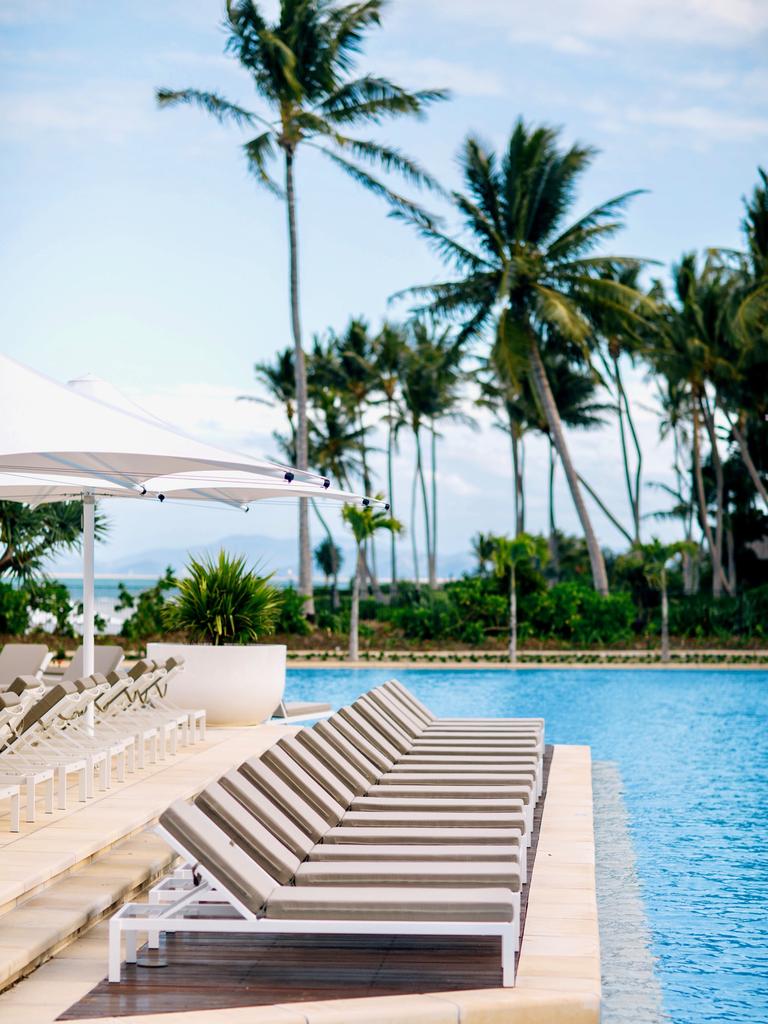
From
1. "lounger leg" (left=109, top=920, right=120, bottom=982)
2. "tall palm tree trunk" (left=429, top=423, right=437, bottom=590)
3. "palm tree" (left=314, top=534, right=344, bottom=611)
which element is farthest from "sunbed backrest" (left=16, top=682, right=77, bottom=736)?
"palm tree" (left=314, top=534, right=344, bottom=611)

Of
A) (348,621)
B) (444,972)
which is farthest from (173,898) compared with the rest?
(348,621)

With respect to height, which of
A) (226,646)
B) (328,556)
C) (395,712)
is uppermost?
(328,556)

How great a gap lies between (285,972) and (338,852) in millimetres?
808

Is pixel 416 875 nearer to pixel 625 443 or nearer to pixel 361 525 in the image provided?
pixel 361 525

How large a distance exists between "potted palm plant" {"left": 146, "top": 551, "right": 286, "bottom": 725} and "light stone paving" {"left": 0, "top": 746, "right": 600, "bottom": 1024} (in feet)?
20.1

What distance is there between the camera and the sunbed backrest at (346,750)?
754 cm

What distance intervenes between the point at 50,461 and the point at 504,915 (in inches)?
152

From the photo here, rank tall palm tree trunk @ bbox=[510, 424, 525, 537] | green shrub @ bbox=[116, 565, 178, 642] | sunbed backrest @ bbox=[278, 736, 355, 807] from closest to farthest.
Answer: sunbed backrest @ bbox=[278, 736, 355, 807] → green shrub @ bbox=[116, 565, 178, 642] → tall palm tree trunk @ bbox=[510, 424, 525, 537]

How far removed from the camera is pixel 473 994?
4.65 metres

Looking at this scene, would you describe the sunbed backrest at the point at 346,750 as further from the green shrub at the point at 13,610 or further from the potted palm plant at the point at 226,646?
the green shrub at the point at 13,610

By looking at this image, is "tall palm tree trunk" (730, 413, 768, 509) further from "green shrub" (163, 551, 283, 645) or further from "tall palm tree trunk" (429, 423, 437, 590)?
"green shrub" (163, 551, 283, 645)

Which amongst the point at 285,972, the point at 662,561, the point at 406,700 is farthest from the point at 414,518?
the point at 285,972

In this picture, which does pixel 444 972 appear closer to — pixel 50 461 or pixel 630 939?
pixel 630 939

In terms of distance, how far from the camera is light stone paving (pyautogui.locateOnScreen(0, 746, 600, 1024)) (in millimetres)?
4418
